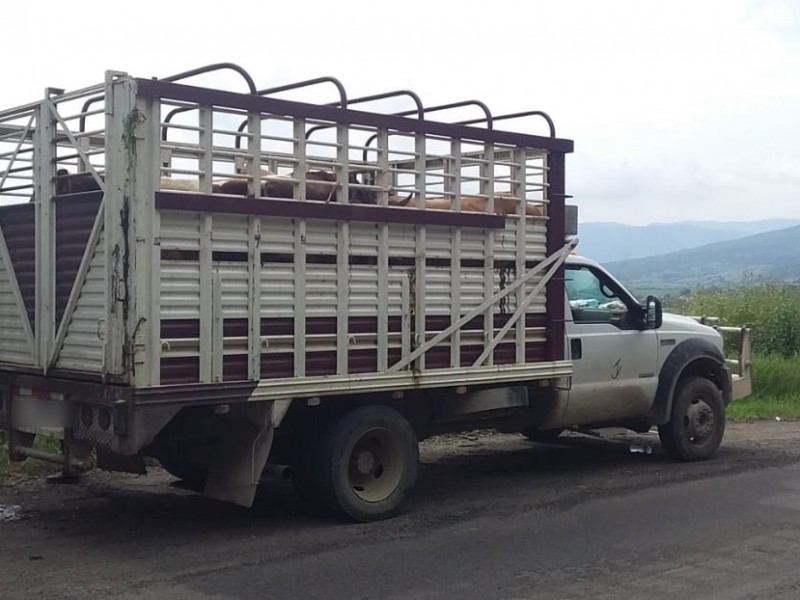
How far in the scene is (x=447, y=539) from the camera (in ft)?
23.8

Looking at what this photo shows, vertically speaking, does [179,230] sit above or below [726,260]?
below

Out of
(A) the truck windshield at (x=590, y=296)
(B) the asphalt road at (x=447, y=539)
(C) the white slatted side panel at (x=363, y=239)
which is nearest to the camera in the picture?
(B) the asphalt road at (x=447, y=539)

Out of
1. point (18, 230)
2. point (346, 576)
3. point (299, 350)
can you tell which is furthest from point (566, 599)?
point (18, 230)

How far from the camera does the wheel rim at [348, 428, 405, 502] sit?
777cm

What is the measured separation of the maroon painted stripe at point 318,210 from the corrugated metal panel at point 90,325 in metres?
0.58

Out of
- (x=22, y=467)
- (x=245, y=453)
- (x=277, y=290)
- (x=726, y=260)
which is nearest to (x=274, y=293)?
(x=277, y=290)

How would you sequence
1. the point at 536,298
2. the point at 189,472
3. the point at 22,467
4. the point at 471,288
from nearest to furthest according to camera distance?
1. the point at 189,472
2. the point at 471,288
3. the point at 536,298
4. the point at 22,467

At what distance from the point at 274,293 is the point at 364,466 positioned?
1473mm

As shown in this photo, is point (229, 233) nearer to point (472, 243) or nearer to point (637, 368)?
point (472, 243)

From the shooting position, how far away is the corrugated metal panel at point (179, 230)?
263 inches

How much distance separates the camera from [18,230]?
764 centimetres

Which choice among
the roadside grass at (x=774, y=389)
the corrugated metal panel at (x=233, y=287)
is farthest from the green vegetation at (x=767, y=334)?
the corrugated metal panel at (x=233, y=287)

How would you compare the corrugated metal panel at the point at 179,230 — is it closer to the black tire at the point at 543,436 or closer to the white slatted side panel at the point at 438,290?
the white slatted side panel at the point at 438,290

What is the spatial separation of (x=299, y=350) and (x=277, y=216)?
2.97ft
